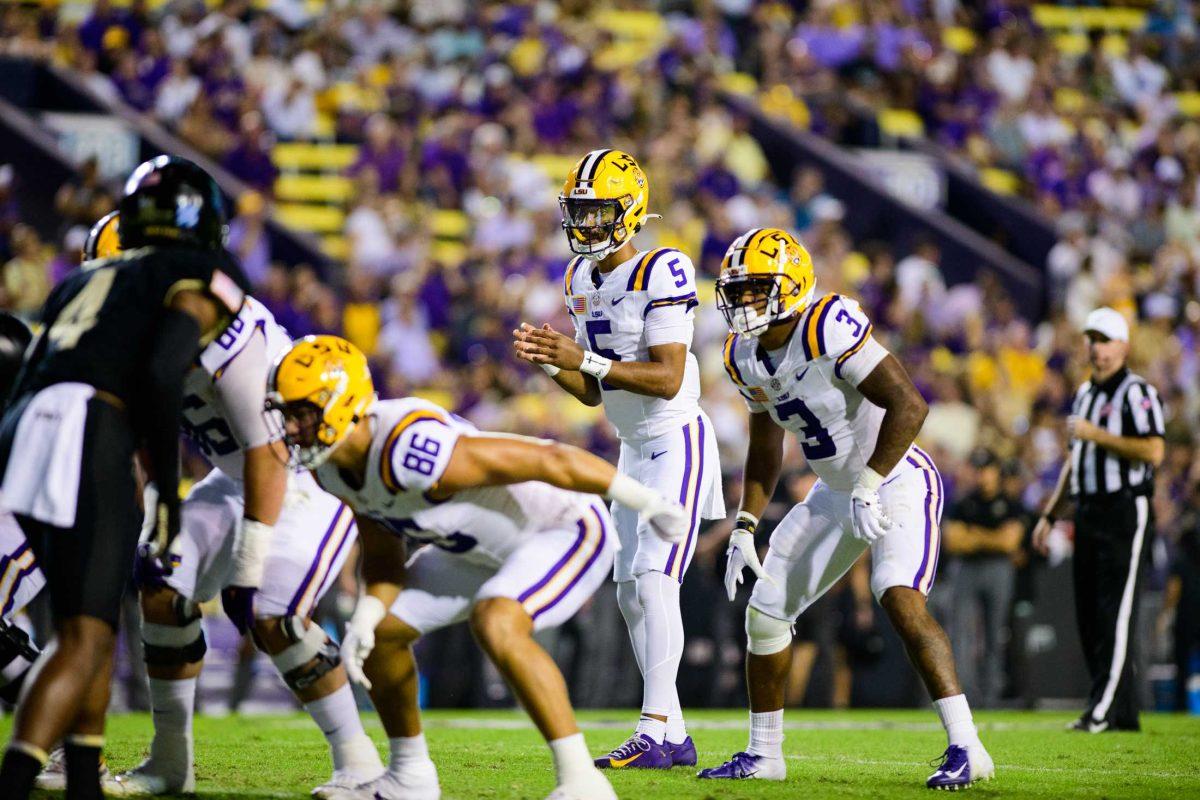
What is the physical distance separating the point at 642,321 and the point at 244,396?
201 centimetres

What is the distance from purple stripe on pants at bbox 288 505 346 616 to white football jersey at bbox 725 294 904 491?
1.72m

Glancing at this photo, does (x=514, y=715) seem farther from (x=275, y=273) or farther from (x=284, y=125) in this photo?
(x=284, y=125)

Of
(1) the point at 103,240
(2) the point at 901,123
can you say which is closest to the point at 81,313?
(1) the point at 103,240

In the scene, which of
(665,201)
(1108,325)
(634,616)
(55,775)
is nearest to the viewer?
(55,775)

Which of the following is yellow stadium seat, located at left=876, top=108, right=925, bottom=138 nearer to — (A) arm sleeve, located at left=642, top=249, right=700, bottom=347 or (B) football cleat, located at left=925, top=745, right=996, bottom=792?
(A) arm sleeve, located at left=642, top=249, right=700, bottom=347

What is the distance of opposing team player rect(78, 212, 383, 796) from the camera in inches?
201

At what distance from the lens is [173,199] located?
4840 mm

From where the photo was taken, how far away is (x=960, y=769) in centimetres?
570

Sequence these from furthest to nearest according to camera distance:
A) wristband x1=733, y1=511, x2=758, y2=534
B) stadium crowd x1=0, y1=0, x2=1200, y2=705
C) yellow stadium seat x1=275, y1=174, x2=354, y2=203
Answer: yellow stadium seat x1=275, y1=174, x2=354, y2=203 → stadium crowd x1=0, y1=0, x2=1200, y2=705 → wristband x1=733, y1=511, x2=758, y2=534

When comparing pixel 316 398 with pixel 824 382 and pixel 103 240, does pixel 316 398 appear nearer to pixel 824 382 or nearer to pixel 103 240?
pixel 103 240

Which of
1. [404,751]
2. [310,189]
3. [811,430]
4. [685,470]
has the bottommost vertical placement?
[404,751]

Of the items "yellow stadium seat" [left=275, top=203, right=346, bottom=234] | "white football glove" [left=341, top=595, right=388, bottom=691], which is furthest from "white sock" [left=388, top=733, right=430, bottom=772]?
"yellow stadium seat" [left=275, top=203, right=346, bottom=234]

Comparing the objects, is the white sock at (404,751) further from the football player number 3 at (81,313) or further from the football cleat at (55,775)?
the football player number 3 at (81,313)

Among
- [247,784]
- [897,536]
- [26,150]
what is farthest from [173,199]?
[26,150]
